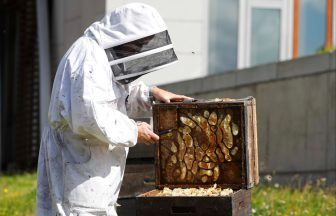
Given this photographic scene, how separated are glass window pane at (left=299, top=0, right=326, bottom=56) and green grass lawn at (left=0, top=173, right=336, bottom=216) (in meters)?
4.66

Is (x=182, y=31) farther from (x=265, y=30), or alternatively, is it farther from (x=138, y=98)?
(x=138, y=98)

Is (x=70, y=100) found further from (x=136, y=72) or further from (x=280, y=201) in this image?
(x=280, y=201)

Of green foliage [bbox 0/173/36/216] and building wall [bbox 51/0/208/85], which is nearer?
green foliage [bbox 0/173/36/216]

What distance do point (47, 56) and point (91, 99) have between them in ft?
37.6

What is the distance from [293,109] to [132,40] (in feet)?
21.5

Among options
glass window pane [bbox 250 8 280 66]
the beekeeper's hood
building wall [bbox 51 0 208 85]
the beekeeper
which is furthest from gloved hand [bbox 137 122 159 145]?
glass window pane [bbox 250 8 280 66]

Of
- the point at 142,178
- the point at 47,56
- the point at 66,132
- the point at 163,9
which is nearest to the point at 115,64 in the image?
the point at 66,132

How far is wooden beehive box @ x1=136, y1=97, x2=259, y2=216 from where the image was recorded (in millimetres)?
5281

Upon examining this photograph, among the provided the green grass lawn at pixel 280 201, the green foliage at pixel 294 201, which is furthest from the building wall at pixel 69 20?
the green foliage at pixel 294 201

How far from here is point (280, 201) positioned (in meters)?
8.72

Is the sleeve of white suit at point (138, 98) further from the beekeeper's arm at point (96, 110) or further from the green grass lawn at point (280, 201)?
the green grass lawn at point (280, 201)

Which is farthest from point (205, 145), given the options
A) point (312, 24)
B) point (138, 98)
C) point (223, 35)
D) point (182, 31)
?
point (312, 24)

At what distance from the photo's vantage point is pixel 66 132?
494 cm

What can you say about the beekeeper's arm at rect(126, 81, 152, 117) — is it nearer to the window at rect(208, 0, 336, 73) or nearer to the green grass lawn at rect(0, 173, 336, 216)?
the green grass lawn at rect(0, 173, 336, 216)
